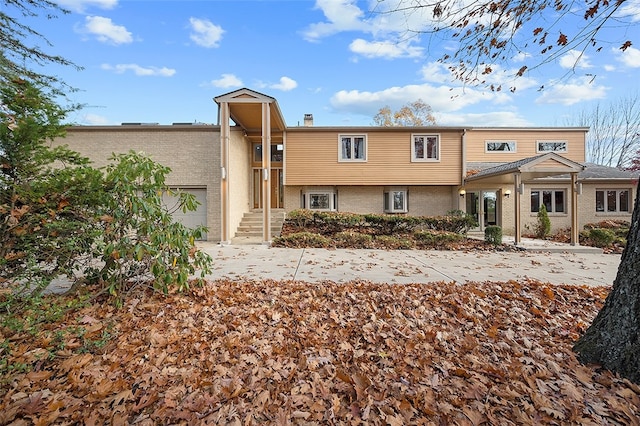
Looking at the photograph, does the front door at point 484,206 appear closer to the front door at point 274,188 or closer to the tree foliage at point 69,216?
the front door at point 274,188

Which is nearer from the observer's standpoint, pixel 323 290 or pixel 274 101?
pixel 323 290

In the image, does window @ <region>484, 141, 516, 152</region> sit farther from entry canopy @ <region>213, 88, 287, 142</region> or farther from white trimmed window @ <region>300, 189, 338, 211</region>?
entry canopy @ <region>213, 88, 287, 142</region>

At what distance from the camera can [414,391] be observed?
2104mm

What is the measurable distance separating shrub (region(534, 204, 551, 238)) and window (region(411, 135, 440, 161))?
5398 millimetres

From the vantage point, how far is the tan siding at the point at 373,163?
14680mm

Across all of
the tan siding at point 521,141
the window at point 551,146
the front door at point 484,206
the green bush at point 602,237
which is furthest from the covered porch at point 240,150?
the window at point 551,146

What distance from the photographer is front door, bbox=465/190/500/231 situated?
15.5 meters

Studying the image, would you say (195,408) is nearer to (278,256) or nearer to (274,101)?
(278,256)

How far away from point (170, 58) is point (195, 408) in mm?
12315

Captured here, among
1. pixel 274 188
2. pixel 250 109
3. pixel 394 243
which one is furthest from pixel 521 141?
pixel 250 109

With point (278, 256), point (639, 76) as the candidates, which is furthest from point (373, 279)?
point (639, 76)

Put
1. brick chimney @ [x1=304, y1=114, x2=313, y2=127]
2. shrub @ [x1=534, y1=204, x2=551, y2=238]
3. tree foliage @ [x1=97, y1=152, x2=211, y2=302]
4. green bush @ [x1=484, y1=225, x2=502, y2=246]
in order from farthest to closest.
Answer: brick chimney @ [x1=304, y1=114, x2=313, y2=127], shrub @ [x1=534, y1=204, x2=551, y2=238], green bush @ [x1=484, y1=225, x2=502, y2=246], tree foliage @ [x1=97, y1=152, x2=211, y2=302]

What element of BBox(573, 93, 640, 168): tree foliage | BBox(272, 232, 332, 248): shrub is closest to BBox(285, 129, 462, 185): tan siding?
BBox(272, 232, 332, 248): shrub

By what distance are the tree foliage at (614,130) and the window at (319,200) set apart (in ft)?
81.6
